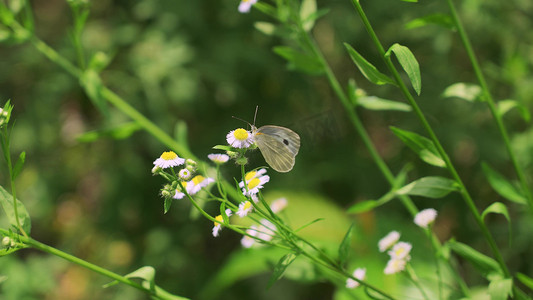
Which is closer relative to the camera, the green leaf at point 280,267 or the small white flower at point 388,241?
the green leaf at point 280,267

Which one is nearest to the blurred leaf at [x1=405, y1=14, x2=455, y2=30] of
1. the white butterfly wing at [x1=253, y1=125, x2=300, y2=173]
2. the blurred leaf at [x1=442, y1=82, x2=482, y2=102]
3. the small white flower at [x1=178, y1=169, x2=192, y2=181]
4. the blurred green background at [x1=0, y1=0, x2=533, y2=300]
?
the blurred leaf at [x1=442, y1=82, x2=482, y2=102]

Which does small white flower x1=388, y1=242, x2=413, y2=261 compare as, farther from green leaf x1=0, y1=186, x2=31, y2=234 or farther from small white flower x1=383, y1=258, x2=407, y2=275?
green leaf x1=0, y1=186, x2=31, y2=234

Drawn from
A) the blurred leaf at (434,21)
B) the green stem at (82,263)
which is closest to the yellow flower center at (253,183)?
the green stem at (82,263)

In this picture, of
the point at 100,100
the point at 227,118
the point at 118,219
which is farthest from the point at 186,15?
the point at 100,100

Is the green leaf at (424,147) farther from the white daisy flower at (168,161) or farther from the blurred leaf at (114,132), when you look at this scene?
the blurred leaf at (114,132)

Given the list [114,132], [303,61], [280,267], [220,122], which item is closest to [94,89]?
[114,132]

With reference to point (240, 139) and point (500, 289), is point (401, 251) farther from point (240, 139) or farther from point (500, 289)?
point (240, 139)
